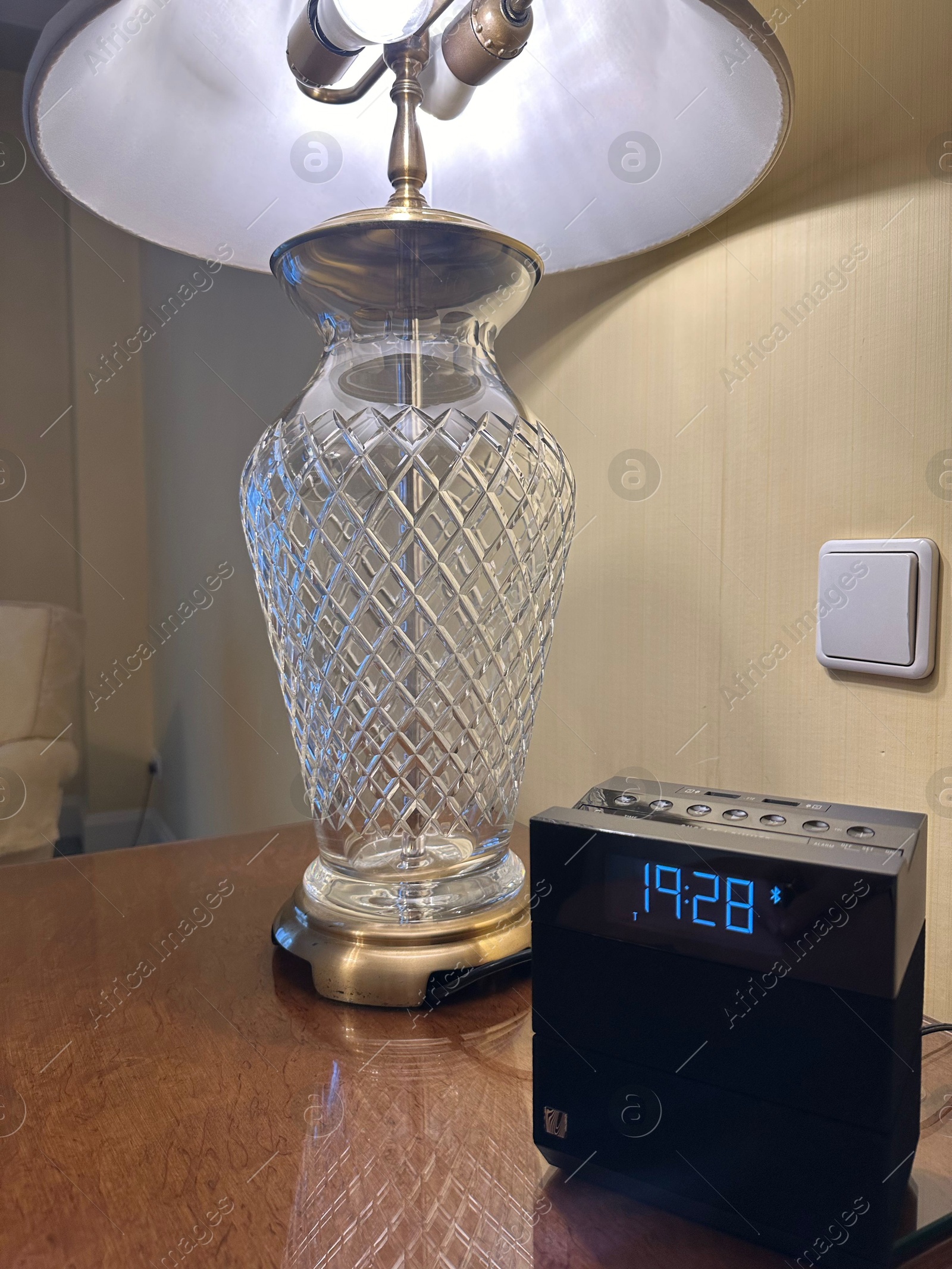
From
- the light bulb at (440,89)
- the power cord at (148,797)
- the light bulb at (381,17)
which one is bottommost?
the power cord at (148,797)

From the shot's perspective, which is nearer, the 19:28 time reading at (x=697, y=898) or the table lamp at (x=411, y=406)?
the 19:28 time reading at (x=697, y=898)

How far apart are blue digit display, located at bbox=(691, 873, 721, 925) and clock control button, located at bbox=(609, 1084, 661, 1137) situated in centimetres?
8

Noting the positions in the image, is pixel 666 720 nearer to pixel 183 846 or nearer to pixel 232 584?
pixel 183 846

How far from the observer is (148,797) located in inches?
97.3

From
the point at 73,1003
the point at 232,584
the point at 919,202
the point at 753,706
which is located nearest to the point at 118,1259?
the point at 73,1003

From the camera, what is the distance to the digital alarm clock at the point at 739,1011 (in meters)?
0.30

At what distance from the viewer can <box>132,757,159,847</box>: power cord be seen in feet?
8.02

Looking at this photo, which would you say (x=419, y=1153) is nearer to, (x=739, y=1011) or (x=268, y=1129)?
(x=268, y=1129)

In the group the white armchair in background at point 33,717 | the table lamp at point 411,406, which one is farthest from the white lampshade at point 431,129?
the white armchair in background at point 33,717

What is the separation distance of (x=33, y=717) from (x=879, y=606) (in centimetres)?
214

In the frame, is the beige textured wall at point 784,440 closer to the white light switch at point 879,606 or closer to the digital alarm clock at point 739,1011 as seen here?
the white light switch at point 879,606

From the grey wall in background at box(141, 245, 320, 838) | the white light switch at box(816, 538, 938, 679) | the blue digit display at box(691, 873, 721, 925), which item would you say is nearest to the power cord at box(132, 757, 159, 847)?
the grey wall in background at box(141, 245, 320, 838)

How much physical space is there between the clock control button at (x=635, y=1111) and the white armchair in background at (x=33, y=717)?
2127mm

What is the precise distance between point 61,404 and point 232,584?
0.95 m
